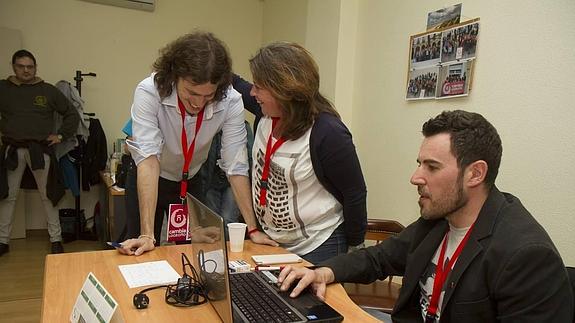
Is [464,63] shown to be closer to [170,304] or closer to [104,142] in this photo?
[170,304]

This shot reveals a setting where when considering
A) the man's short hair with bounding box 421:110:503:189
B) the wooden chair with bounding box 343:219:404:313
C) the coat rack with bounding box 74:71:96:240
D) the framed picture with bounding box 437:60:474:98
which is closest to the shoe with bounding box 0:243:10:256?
the coat rack with bounding box 74:71:96:240

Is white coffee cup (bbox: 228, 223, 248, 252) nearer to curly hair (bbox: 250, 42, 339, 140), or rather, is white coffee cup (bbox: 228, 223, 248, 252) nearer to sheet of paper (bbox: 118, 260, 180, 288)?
sheet of paper (bbox: 118, 260, 180, 288)

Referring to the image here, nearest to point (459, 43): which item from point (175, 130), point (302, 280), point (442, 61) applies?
point (442, 61)

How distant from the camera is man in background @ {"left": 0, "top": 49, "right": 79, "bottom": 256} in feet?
12.3

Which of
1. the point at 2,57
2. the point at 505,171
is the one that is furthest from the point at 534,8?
the point at 2,57

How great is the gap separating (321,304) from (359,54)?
2.20m

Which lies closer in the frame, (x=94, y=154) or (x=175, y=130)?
(x=175, y=130)

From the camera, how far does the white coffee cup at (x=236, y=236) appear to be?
1479 millimetres

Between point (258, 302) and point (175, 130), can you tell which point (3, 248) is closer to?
point (175, 130)

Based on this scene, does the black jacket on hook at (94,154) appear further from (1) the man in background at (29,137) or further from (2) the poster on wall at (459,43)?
(2) the poster on wall at (459,43)

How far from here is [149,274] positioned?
1.23m

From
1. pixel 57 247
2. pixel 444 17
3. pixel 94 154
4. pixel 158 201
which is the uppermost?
pixel 444 17

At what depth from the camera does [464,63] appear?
2.07 meters

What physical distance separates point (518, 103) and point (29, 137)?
3.89 m
